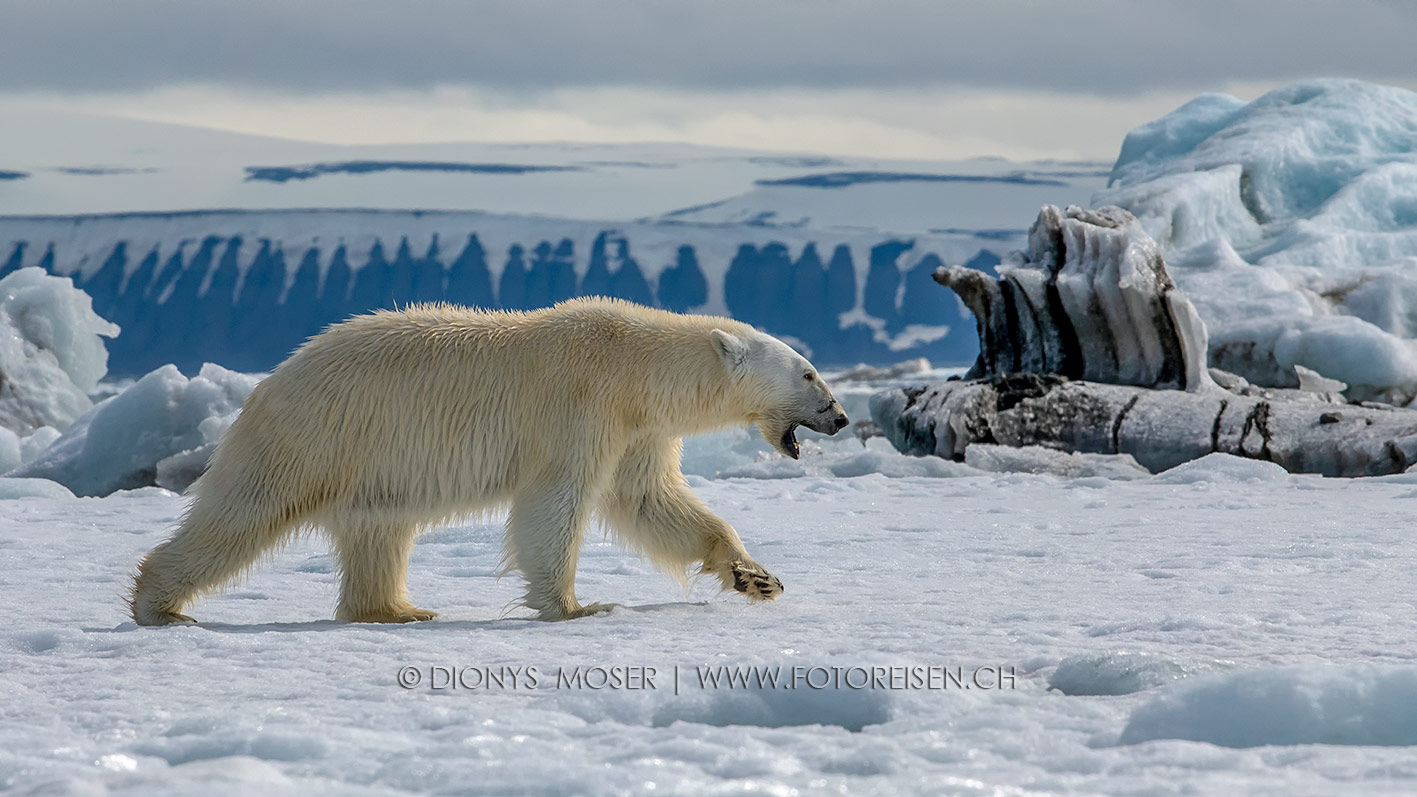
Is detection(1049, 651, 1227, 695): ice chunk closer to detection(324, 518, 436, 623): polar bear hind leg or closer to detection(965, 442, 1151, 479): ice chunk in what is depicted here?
detection(324, 518, 436, 623): polar bear hind leg

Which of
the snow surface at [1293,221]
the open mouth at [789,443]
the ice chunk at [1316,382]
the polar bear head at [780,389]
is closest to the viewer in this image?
the polar bear head at [780,389]

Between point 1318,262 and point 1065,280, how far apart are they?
8631mm

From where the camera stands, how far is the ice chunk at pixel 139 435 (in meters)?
12.1

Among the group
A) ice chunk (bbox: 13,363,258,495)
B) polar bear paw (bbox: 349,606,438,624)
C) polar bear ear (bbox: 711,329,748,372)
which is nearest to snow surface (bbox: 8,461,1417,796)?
polar bear paw (bbox: 349,606,438,624)

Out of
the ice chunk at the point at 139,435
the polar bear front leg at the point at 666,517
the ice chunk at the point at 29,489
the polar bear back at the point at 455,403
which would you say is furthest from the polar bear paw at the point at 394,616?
the ice chunk at the point at 139,435

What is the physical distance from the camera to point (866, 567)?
600cm

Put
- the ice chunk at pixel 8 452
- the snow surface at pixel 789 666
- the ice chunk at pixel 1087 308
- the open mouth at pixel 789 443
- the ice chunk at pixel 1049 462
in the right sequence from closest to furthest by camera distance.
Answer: the snow surface at pixel 789 666, the open mouth at pixel 789 443, the ice chunk at pixel 1049 462, the ice chunk at pixel 1087 308, the ice chunk at pixel 8 452

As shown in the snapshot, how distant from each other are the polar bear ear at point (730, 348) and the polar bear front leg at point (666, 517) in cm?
41

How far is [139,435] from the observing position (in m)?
12.1

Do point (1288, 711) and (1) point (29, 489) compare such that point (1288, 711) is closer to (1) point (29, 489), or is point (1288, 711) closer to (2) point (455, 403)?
(2) point (455, 403)

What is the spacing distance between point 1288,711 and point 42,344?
60.5 ft

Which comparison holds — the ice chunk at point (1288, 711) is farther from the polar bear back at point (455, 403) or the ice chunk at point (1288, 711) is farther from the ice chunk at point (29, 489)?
the ice chunk at point (29, 489)

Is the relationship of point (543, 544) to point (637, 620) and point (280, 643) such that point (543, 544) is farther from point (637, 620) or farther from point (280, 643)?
point (280, 643)

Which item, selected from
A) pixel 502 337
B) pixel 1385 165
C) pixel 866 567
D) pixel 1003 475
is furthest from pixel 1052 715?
pixel 1385 165
